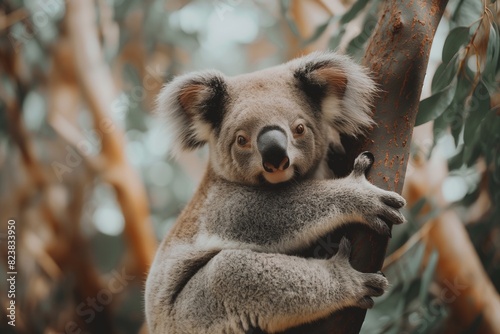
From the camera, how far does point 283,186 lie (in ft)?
6.59

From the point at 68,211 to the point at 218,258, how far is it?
12.8ft

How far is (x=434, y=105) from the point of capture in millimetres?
2309

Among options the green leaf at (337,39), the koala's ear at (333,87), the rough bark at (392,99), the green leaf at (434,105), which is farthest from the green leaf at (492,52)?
the green leaf at (337,39)

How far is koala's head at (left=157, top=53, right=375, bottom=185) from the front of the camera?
75.7 inches

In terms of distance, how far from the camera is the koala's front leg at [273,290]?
174 cm

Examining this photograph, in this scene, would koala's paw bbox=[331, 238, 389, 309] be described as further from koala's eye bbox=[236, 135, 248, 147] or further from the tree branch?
the tree branch

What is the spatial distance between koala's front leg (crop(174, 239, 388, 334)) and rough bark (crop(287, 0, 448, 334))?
0.14 feet

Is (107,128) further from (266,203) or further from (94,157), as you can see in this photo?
(266,203)

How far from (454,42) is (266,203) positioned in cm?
101

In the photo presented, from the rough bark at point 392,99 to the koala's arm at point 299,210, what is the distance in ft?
0.16

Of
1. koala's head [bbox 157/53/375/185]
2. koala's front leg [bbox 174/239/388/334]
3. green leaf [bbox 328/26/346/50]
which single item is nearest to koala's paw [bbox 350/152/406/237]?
koala's front leg [bbox 174/239/388/334]

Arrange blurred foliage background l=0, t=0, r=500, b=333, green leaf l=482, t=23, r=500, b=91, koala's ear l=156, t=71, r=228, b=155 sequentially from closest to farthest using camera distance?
koala's ear l=156, t=71, r=228, b=155 → green leaf l=482, t=23, r=500, b=91 → blurred foliage background l=0, t=0, r=500, b=333

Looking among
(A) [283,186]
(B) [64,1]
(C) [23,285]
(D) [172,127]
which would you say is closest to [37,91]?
(B) [64,1]

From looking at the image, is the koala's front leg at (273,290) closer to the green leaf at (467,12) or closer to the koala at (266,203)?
the koala at (266,203)
